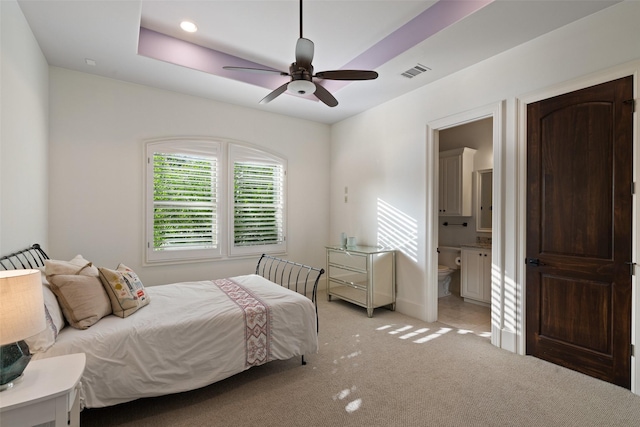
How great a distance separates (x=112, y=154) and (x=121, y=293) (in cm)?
215

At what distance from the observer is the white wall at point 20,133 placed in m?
2.11

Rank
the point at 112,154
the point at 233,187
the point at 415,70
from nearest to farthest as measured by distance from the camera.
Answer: the point at 415,70 < the point at 112,154 < the point at 233,187

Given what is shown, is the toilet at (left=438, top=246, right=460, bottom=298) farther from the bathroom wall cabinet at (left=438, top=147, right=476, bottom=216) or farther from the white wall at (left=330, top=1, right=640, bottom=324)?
the white wall at (left=330, top=1, right=640, bottom=324)

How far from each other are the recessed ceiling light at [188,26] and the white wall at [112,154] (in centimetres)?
124

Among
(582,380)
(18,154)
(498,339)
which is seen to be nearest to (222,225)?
(18,154)

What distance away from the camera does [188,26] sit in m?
2.95

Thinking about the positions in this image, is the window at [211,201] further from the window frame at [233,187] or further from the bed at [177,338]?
the bed at [177,338]

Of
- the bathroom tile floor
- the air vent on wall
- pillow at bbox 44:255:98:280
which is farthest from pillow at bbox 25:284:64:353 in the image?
the bathroom tile floor

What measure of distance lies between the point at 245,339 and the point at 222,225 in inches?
92.2

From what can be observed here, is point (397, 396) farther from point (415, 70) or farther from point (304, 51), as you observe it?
point (415, 70)

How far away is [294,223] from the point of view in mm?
5145

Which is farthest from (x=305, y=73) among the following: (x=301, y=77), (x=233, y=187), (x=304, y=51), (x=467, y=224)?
(x=467, y=224)

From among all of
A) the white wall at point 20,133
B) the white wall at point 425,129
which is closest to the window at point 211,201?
the white wall at point 20,133

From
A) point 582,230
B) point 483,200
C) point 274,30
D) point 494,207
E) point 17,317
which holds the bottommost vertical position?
point 17,317
